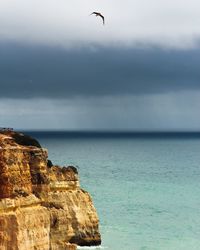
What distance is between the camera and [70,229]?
6259 cm

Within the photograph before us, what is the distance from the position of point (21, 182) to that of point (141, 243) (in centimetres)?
3050

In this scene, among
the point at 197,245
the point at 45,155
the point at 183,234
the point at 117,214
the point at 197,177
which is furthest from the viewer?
the point at 197,177

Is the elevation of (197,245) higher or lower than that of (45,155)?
lower

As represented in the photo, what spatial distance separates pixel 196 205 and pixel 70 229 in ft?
164

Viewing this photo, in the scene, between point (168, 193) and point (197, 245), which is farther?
point (168, 193)

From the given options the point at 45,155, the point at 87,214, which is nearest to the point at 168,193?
the point at 87,214

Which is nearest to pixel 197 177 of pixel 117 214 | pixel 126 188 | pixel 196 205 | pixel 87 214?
pixel 126 188

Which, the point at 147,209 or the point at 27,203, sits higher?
the point at 27,203

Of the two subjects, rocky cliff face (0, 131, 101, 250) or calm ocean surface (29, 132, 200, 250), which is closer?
rocky cliff face (0, 131, 101, 250)

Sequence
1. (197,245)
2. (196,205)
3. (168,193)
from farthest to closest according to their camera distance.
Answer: (168,193) → (196,205) → (197,245)

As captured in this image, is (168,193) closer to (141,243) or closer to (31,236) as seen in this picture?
(141,243)

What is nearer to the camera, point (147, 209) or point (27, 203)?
point (27, 203)

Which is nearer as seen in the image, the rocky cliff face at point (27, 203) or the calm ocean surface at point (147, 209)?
the rocky cliff face at point (27, 203)

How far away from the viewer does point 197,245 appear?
243 feet
